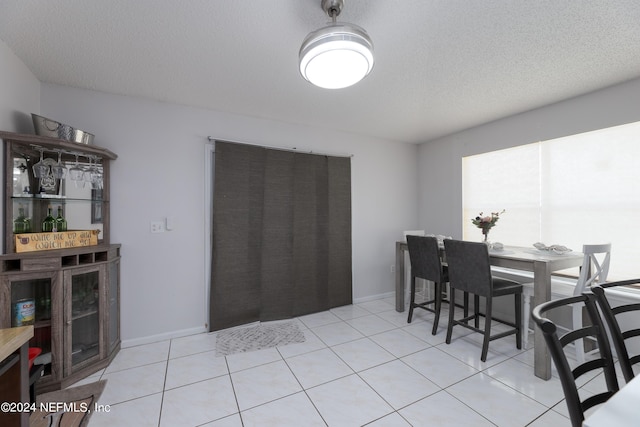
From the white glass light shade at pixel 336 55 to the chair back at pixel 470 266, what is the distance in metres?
1.75

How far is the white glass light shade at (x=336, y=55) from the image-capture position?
4.18 feet

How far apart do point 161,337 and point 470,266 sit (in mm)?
3019

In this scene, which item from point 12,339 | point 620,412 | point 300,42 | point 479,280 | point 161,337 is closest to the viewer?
point 620,412

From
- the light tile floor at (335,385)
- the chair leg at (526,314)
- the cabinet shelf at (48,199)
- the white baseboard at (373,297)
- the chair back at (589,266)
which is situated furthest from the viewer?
the white baseboard at (373,297)

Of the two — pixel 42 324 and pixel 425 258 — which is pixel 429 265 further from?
pixel 42 324

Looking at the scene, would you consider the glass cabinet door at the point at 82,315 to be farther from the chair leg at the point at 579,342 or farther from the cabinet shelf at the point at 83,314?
the chair leg at the point at 579,342

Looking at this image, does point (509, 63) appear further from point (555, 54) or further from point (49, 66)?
point (49, 66)

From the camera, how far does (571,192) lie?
8.55ft

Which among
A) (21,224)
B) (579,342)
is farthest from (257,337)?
(579,342)

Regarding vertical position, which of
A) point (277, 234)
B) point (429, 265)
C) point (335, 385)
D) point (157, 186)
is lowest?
point (335, 385)

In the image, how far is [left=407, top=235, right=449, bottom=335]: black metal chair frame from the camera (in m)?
2.70

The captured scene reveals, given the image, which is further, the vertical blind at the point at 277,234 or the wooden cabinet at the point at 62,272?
the vertical blind at the point at 277,234

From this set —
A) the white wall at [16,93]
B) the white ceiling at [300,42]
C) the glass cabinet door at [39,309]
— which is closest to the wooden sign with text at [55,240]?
the glass cabinet door at [39,309]

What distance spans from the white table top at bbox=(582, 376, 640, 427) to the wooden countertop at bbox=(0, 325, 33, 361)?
1764 mm
